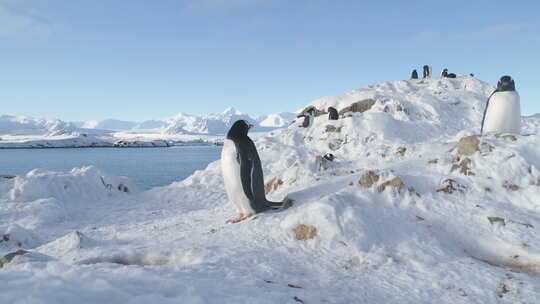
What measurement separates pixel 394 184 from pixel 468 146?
2.61 m

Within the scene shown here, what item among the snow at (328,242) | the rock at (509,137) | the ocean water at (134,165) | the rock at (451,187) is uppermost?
the rock at (509,137)

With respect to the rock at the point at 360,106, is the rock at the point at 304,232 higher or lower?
lower

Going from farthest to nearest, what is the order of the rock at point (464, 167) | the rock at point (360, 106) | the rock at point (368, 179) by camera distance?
the rock at point (360, 106), the rock at point (464, 167), the rock at point (368, 179)

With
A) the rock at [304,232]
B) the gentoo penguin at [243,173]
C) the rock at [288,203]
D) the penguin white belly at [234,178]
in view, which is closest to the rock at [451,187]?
the rock at [304,232]

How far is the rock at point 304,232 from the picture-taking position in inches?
245

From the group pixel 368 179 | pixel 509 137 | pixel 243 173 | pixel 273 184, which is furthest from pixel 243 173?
pixel 509 137

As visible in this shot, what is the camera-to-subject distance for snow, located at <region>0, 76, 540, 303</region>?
3402 mm

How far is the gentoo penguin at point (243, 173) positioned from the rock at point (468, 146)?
5.08m

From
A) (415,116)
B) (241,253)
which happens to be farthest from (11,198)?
(415,116)

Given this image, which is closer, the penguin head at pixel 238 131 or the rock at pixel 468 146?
the penguin head at pixel 238 131

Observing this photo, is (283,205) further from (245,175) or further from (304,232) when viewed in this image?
(304,232)

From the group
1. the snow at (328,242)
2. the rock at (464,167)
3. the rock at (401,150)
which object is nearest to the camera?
the snow at (328,242)

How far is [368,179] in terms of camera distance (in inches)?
298

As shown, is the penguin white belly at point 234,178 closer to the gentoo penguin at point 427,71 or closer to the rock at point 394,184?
the rock at point 394,184
